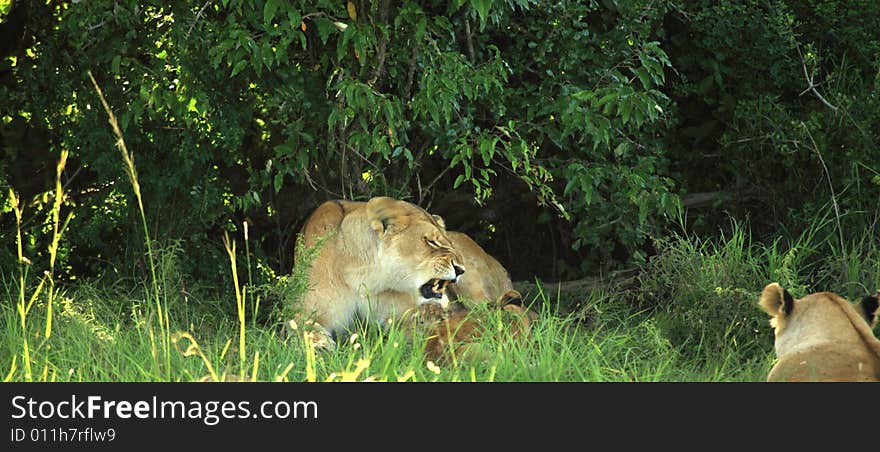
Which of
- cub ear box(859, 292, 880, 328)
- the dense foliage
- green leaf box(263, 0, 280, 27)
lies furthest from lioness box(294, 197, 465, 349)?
cub ear box(859, 292, 880, 328)

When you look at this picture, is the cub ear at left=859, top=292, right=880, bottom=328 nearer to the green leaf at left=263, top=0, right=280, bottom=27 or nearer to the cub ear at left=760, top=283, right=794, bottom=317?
the cub ear at left=760, top=283, right=794, bottom=317

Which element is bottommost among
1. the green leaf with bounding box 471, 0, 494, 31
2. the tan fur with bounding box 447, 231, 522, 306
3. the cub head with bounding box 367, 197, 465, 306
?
the tan fur with bounding box 447, 231, 522, 306

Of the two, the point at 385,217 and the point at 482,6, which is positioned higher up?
the point at 482,6

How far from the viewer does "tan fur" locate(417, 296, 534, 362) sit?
202 inches

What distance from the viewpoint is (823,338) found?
4547 millimetres

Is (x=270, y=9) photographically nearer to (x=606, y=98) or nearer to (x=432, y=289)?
(x=432, y=289)

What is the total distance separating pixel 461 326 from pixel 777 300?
1.34 m

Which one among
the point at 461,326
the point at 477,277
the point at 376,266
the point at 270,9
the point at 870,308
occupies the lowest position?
the point at 477,277

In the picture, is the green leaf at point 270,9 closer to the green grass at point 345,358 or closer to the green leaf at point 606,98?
the green grass at point 345,358

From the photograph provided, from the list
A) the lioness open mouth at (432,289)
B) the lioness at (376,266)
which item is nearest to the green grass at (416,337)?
the lioness at (376,266)

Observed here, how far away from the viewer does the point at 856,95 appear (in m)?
7.52

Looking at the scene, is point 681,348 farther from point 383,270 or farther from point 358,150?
point 358,150

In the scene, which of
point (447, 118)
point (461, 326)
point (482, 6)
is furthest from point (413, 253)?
point (482, 6)
